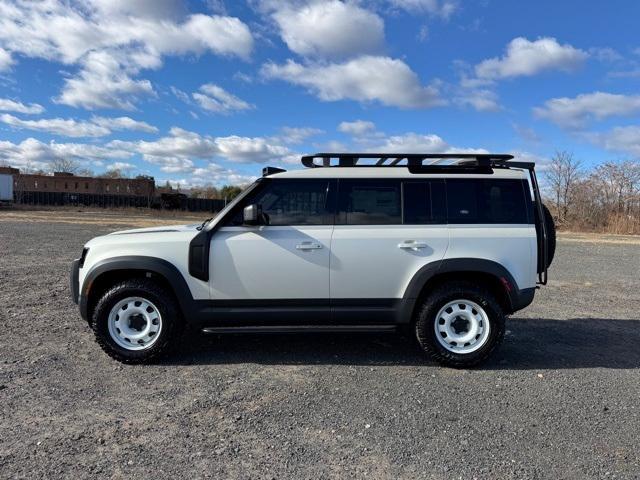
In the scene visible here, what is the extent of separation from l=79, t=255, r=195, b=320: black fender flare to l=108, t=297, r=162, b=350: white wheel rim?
0.92 feet

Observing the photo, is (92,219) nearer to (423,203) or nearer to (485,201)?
(423,203)

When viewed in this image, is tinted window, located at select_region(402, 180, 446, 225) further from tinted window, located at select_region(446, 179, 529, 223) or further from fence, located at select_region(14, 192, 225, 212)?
fence, located at select_region(14, 192, 225, 212)

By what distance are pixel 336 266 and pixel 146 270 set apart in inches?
74.6

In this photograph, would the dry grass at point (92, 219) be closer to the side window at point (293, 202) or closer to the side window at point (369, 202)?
the side window at point (293, 202)

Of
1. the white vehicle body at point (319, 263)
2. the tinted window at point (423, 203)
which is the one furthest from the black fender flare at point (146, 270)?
the tinted window at point (423, 203)

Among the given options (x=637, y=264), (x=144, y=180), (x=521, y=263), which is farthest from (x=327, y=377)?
(x=144, y=180)

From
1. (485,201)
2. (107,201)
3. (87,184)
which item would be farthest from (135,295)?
(87,184)

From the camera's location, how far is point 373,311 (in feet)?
16.5

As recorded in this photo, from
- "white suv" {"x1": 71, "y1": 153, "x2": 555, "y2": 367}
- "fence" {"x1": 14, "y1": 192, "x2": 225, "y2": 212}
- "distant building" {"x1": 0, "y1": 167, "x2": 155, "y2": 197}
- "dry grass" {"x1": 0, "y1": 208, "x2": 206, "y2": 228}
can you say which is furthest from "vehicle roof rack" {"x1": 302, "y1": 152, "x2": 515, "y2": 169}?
"distant building" {"x1": 0, "y1": 167, "x2": 155, "y2": 197}

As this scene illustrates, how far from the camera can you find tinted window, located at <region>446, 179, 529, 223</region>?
509 cm

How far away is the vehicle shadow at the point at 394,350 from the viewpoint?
204 inches

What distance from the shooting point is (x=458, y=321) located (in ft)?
16.7

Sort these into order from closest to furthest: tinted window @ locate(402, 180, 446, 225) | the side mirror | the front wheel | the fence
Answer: the side mirror → the front wheel → tinted window @ locate(402, 180, 446, 225) → the fence

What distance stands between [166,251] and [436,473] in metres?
3.22
